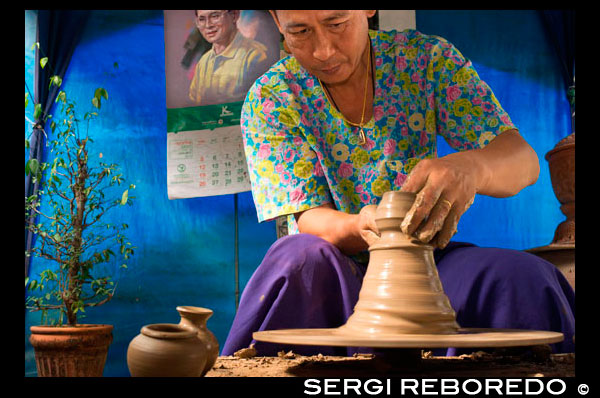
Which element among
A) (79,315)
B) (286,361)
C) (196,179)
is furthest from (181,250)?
(286,361)

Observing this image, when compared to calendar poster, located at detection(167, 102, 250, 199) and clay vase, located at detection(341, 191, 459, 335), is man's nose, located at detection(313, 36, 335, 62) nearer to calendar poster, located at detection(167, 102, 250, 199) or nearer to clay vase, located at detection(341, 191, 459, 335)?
clay vase, located at detection(341, 191, 459, 335)

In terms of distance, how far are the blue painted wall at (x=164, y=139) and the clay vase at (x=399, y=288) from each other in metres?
2.74

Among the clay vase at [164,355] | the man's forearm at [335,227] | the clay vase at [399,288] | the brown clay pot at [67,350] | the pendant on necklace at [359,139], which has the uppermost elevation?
the pendant on necklace at [359,139]

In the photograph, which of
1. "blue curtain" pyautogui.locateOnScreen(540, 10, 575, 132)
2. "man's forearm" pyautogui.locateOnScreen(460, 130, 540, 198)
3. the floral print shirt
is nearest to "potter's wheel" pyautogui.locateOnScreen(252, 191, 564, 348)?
"man's forearm" pyautogui.locateOnScreen(460, 130, 540, 198)

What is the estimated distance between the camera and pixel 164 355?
1128 millimetres

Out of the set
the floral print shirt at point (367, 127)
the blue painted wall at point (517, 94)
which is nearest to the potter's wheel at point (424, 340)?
the floral print shirt at point (367, 127)

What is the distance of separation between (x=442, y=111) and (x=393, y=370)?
1075mm

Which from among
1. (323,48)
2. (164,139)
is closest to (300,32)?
(323,48)

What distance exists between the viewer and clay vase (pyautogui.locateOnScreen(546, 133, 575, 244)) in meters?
3.18

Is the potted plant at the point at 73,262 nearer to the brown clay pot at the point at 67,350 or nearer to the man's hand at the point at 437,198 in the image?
the brown clay pot at the point at 67,350

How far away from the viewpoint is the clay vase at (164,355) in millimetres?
1128

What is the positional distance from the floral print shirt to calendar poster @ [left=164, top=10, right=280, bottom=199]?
1862 mm

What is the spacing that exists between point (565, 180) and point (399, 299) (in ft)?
7.86

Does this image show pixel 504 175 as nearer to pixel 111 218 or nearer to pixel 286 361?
pixel 286 361
